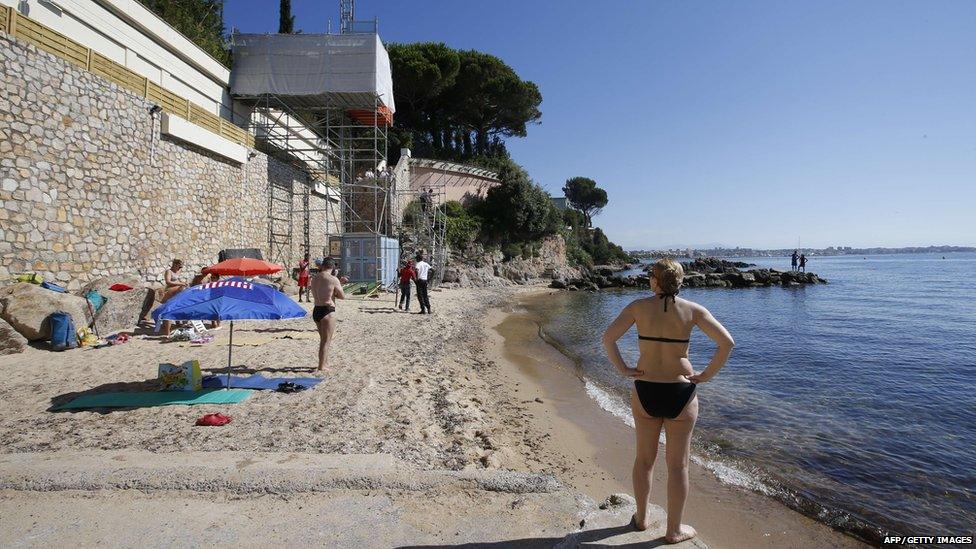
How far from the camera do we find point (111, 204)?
11.5 meters

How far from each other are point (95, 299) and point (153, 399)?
17.8ft

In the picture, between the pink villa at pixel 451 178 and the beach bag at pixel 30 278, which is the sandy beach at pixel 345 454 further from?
the pink villa at pixel 451 178

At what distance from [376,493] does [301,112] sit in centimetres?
2394

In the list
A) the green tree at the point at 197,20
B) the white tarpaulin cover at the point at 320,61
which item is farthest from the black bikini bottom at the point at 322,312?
the green tree at the point at 197,20

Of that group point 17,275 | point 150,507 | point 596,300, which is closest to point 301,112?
point 17,275

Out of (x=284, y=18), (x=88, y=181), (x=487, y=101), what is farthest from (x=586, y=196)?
(x=88, y=181)

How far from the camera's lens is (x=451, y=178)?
1432 inches

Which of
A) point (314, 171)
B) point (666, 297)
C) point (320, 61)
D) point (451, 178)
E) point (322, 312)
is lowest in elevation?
point (322, 312)

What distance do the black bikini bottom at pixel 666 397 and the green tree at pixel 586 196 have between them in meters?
87.4

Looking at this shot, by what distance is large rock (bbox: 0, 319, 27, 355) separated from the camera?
7.88m

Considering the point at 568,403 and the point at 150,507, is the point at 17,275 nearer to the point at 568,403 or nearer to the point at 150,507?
the point at 150,507

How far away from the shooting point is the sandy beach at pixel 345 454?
3.33 metres
